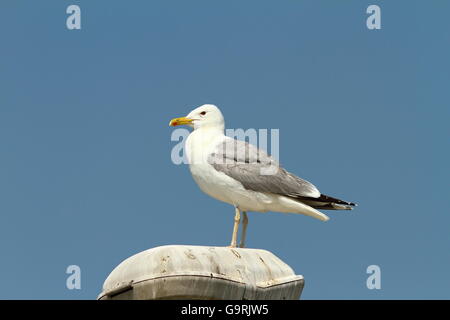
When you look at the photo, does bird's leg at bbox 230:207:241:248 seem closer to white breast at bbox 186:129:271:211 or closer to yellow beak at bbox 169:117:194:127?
white breast at bbox 186:129:271:211

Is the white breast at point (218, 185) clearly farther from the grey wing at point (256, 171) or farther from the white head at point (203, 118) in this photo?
the white head at point (203, 118)

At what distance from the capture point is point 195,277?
13164 millimetres

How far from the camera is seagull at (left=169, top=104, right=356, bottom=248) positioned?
16891 millimetres

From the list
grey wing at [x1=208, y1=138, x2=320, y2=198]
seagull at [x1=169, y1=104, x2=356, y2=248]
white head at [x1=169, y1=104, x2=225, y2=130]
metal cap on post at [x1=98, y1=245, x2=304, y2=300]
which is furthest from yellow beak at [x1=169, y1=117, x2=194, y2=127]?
metal cap on post at [x1=98, y1=245, x2=304, y2=300]

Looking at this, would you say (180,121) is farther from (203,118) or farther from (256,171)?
(256,171)

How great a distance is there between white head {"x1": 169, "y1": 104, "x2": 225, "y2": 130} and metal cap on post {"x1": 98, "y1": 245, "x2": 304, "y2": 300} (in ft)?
12.9

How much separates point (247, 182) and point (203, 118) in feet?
5.39

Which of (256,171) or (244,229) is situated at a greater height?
(256,171)

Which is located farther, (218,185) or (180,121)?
(180,121)

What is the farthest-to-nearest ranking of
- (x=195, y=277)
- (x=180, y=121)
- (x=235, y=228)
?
(x=180, y=121), (x=235, y=228), (x=195, y=277)

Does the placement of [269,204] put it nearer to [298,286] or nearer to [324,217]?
[324,217]

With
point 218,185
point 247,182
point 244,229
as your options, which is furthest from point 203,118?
point 244,229

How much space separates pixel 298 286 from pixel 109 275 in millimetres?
2970

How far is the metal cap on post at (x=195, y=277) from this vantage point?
13125mm
